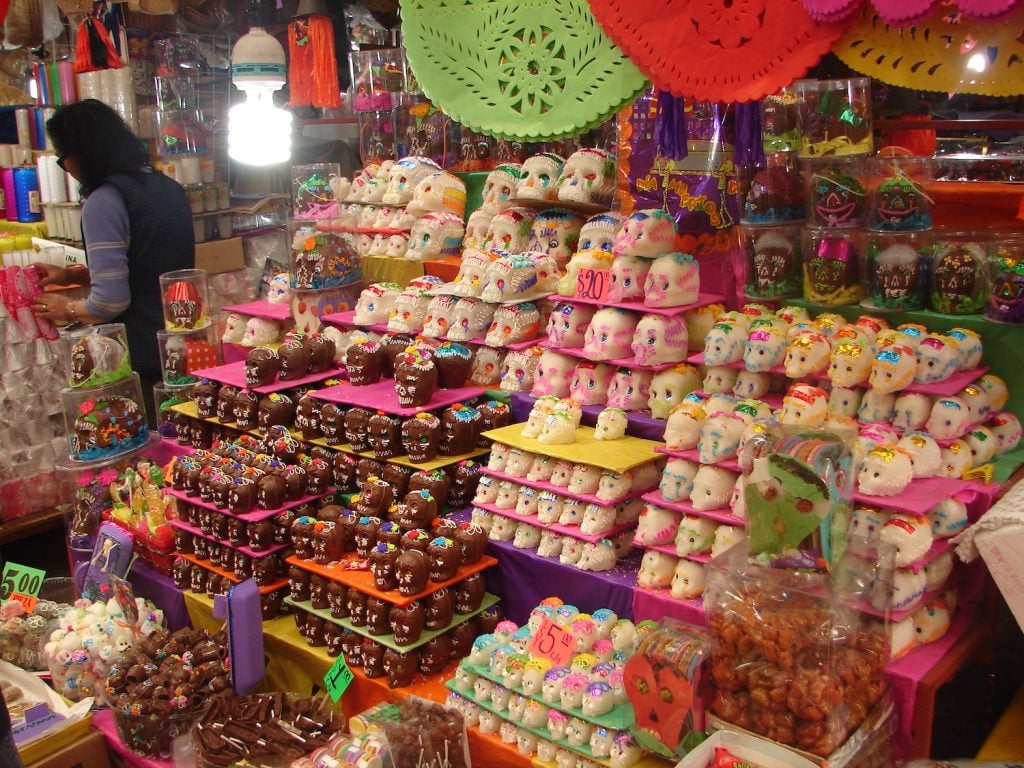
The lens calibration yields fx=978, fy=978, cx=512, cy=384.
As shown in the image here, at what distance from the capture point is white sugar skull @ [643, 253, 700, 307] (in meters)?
3.34

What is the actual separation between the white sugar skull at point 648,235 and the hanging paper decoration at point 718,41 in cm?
110

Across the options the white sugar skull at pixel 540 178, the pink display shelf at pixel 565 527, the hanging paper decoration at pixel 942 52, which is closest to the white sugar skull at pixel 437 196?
the white sugar skull at pixel 540 178

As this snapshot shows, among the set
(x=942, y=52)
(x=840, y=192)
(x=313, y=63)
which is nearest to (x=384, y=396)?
(x=840, y=192)

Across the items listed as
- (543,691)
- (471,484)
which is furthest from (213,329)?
(543,691)

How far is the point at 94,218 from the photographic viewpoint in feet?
14.5

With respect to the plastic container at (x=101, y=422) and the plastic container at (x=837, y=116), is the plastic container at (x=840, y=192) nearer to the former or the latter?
the plastic container at (x=837, y=116)

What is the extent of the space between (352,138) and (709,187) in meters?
4.53

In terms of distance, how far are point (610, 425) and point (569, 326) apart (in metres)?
0.48

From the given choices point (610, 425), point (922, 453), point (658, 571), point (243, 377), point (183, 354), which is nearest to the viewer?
point (922, 453)

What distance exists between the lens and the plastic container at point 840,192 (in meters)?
3.09

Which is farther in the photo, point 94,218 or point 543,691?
point 94,218

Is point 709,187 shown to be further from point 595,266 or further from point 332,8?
point 332,8

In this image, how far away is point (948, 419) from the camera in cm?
270

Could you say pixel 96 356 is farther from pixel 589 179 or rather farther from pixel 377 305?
pixel 589 179
